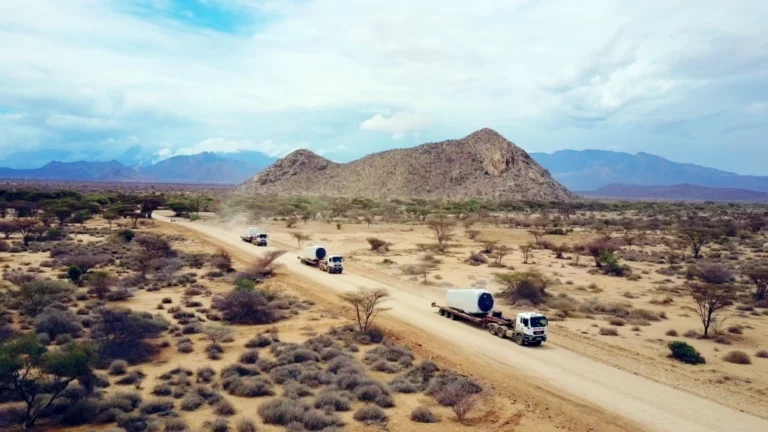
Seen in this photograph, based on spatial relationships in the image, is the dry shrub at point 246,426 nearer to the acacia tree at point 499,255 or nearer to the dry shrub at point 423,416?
the dry shrub at point 423,416

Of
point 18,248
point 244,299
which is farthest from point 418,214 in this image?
point 244,299

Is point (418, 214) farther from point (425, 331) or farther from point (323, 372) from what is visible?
point (323, 372)

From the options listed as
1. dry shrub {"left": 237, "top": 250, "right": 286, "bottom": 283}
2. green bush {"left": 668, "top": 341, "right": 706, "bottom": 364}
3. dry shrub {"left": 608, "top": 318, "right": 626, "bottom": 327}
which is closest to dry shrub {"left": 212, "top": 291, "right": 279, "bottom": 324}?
dry shrub {"left": 237, "top": 250, "right": 286, "bottom": 283}

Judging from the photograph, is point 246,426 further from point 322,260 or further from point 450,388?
point 322,260

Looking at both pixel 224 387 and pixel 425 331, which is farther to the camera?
pixel 425 331

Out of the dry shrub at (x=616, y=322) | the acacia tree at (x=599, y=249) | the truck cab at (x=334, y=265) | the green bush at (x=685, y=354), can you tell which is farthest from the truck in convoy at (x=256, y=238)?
the green bush at (x=685, y=354)

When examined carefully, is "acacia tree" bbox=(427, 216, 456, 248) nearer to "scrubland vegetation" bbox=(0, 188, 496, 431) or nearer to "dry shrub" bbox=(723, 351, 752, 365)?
"scrubland vegetation" bbox=(0, 188, 496, 431)
